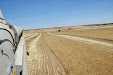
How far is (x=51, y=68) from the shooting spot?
7328 millimetres

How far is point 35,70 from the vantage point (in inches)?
273

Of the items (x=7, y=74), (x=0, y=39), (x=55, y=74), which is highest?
(x=0, y=39)

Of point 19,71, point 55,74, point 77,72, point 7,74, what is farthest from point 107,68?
point 7,74

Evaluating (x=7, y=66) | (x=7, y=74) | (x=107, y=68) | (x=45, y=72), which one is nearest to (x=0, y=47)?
(x=7, y=66)

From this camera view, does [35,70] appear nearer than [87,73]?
No

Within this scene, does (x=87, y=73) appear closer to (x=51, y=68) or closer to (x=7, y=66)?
(x=51, y=68)

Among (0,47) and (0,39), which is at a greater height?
(0,39)

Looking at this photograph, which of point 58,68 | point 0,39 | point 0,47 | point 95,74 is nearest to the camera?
point 0,47

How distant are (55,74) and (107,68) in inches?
153

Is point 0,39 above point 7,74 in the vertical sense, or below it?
above

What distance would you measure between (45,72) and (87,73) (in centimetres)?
298

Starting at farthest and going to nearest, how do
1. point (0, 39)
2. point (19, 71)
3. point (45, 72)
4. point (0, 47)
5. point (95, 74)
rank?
1. point (45, 72)
2. point (95, 74)
3. point (19, 71)
4. point (0, 39)
5. point (0, 47)

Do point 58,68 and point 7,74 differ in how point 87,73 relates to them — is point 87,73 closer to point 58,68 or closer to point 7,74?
point 58,68

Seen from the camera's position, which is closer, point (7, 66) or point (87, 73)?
point (7, 66)
